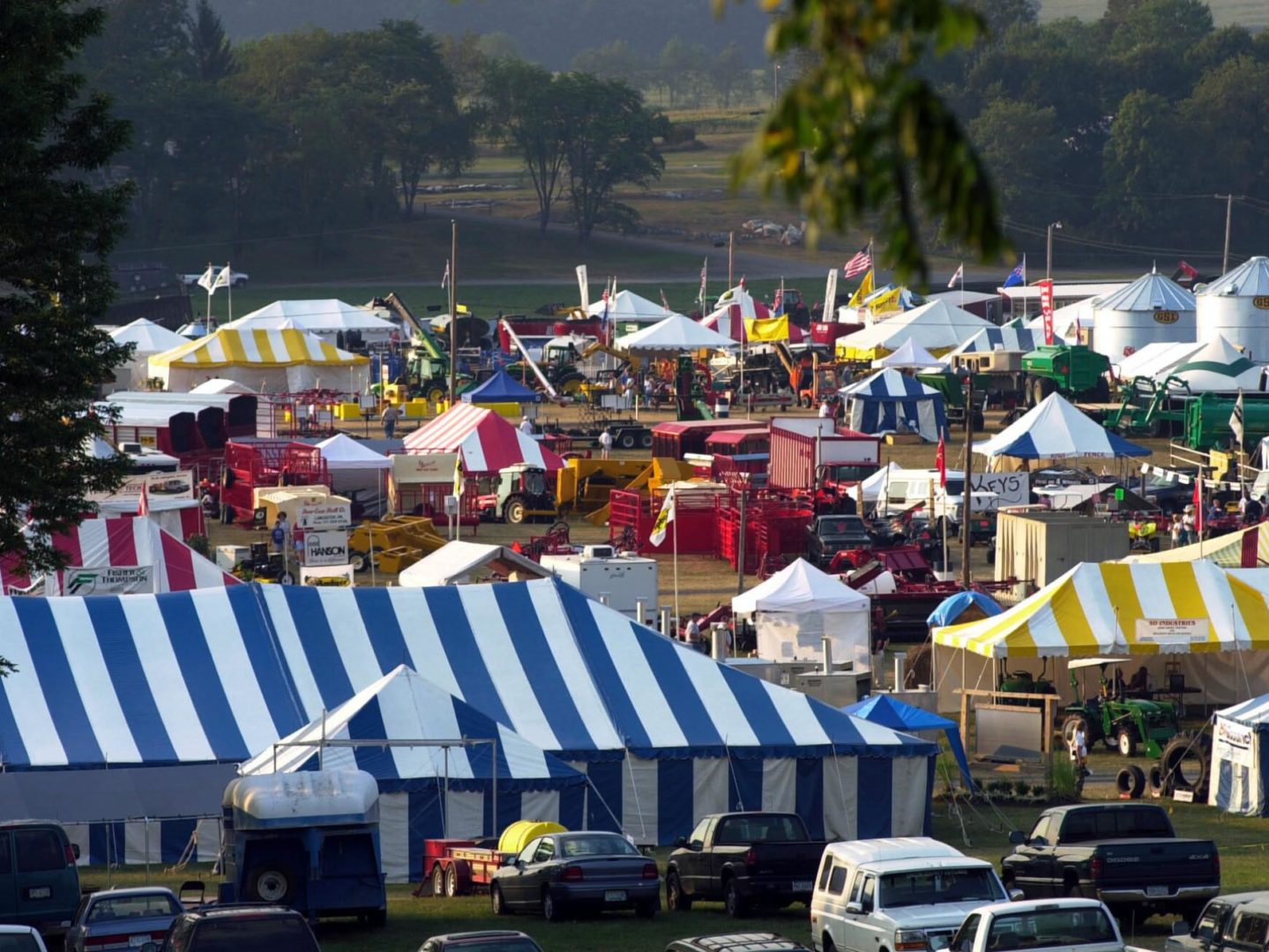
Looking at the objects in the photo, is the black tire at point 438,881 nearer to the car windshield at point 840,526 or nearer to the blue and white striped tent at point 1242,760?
the blue and white striped tent at point 1242,760

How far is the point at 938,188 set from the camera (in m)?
4.63

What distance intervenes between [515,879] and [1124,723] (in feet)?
39.0

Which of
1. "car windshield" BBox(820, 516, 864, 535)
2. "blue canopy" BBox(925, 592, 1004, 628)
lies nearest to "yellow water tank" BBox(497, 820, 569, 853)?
"blue canopy" BBox(925, 592, 1004, 628)

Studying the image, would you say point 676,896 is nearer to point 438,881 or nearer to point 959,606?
point 438,881

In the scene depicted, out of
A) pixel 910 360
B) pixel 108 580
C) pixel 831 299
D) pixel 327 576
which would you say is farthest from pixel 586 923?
pixel 831 299

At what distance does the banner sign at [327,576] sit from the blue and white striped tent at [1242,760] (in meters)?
13.6

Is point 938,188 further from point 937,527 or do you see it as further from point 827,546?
point 937,527

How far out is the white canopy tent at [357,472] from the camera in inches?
1676

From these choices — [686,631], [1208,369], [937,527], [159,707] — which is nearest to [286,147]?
[1208,369]

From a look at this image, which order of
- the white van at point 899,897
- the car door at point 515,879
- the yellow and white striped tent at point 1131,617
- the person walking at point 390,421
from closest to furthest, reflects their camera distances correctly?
1. the white van at point 899,897
2. the car door at point 515,879
3. the yellow and white striped tent at point 1131,617
4. the person walking at point 390,421

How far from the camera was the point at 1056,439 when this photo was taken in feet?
143

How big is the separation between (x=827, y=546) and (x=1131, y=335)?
32771 mm

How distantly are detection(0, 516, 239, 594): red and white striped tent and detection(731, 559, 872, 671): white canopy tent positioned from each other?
7.02 meters

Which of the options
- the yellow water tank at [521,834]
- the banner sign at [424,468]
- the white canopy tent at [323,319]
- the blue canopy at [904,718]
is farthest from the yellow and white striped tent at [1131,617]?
the white canopy tent at [323,319]
